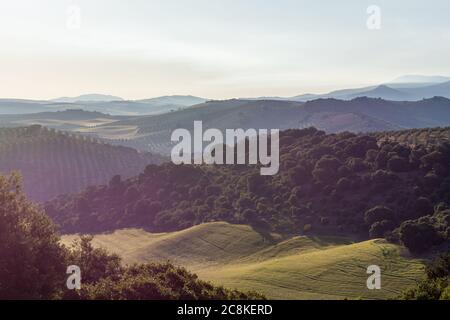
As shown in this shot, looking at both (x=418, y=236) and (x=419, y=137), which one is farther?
(x=419, y=137)

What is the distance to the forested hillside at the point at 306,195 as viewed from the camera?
62531mm

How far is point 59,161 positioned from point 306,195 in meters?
113

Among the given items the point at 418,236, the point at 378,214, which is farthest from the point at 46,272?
the point at 378,214

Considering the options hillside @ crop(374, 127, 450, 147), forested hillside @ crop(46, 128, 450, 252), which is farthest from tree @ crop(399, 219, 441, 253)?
hillside @ crop(374, 127, 450, 147)

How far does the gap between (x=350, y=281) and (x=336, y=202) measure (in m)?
25.0

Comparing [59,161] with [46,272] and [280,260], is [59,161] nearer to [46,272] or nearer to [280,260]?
[280,260]

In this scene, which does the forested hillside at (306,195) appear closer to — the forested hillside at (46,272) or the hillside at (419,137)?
the hillside at (419,137)

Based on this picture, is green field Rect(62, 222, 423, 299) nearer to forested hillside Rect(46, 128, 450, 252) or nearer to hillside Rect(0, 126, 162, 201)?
forested hillside Rect(46, 128, 450, 252)

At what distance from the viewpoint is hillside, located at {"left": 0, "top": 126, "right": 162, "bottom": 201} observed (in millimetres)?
153750

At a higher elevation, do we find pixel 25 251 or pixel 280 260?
pixel 25 251

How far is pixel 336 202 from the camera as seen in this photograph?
7075 cm

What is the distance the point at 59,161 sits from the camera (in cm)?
16650
